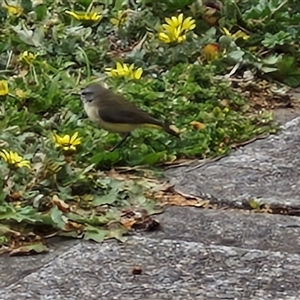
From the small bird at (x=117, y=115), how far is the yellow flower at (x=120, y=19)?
1332mm

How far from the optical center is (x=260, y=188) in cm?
313

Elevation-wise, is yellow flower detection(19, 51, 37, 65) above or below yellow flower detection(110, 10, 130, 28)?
above

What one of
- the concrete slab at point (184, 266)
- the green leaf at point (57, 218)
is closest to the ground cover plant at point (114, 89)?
the green leaf at point (57, 218)

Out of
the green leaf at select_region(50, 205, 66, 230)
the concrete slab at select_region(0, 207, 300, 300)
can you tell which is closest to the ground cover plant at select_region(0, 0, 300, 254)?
the green leaf at select_region(50, 205, 66, 230)

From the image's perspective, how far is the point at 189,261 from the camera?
8.25 feet

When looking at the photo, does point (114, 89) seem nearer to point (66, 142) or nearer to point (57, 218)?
point (66, 142)

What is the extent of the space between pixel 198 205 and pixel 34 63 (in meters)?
1.56

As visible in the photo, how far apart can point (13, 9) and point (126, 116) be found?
1694mm

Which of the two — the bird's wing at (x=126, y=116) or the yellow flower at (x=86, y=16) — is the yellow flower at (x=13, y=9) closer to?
the yellow flower at (x=86, y=16)

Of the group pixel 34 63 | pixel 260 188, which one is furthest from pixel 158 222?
pixel 34 63

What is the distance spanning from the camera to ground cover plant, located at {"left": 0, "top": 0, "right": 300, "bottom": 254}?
9.66 feet

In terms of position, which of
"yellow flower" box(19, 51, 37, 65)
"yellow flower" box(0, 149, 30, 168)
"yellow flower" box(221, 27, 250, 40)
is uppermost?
"yellow flower" box(0, 149, 30, 168)

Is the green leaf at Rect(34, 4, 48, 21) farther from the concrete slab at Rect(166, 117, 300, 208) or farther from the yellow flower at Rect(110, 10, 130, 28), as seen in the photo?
the concrete slab at Rect(166, 117, 300, 208)

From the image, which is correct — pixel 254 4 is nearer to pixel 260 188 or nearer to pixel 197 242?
pixel 260 188
